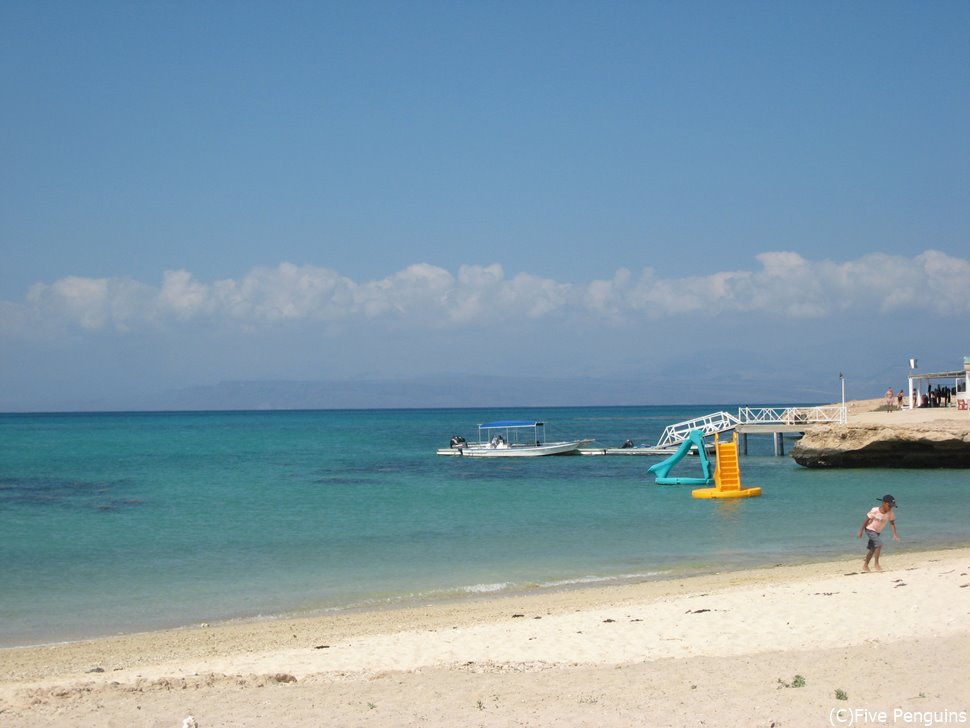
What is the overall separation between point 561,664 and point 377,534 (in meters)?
13.4

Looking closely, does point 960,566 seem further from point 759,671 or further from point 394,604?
point 394,604

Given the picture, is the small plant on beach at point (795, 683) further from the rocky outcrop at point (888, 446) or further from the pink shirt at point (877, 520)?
the rocky outcrop at point (888, 446)

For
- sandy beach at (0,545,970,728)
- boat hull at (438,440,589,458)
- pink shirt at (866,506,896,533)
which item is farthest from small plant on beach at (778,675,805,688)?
boat hull at (438,440,589,458)

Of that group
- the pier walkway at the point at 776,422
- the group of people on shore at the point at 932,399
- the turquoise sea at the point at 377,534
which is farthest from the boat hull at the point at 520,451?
the group of people on shore at the point at 932,399

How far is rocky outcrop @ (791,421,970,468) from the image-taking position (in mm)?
33750

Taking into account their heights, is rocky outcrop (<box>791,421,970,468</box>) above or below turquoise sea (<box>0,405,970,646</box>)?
above

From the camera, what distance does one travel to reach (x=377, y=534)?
867 inches

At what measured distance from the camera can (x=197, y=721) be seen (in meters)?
7.20

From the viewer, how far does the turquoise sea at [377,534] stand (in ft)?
50.2

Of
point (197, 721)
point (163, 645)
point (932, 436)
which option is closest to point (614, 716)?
point (197, 721)

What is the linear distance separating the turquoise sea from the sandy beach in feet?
7.12

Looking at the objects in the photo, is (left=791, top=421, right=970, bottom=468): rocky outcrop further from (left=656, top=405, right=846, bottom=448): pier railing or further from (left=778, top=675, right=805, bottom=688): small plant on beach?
(left=778, top=675, right=805, bottom=688): small plant on beach

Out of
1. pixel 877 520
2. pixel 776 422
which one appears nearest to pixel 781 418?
pixel 776 422

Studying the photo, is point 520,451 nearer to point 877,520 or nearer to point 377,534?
point 377,534
